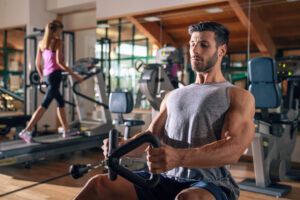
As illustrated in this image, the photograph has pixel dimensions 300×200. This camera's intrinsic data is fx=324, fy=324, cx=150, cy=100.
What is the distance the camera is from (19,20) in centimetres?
622

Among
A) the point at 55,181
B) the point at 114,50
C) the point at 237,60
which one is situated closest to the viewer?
the point at 55,181

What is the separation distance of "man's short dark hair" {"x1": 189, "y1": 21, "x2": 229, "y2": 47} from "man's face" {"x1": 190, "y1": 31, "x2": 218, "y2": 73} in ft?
0.04

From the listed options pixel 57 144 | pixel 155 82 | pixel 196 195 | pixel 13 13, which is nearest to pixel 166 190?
pixel 196 195

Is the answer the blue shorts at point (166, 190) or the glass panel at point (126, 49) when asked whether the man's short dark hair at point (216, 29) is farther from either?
the glass panel at point (126, 49)

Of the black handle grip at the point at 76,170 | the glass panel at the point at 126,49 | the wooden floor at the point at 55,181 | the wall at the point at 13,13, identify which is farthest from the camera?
the wall at the point at 13,13

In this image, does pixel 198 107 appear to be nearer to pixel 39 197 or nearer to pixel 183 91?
pixel 183 91

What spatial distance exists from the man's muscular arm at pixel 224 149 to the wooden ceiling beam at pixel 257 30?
3.20m

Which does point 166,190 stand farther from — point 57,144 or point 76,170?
point 57,144

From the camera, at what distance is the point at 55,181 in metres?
3.14

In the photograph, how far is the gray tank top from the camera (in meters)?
1.10

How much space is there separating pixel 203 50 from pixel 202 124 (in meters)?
0.26

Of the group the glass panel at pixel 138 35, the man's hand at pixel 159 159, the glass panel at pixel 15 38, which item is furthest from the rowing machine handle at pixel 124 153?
the glass panel at pixel 15 38

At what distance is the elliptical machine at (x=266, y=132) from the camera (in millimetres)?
2867

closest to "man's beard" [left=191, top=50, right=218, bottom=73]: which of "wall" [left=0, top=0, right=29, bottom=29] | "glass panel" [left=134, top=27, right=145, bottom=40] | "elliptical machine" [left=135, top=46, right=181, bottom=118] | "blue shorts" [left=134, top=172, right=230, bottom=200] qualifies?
"blue shorts" [left=134, top=172, right=230, bottom=200]
